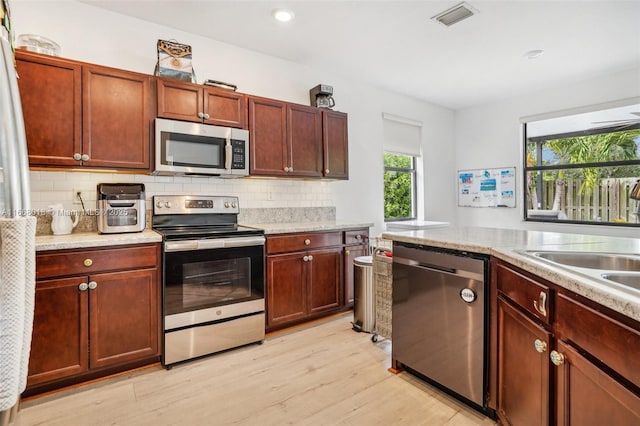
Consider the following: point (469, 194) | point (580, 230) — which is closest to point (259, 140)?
point (469, 194)

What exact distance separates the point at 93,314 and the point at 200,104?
168 centimetres

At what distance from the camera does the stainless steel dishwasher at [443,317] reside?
1714mm

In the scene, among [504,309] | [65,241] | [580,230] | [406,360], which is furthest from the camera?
[580,230]

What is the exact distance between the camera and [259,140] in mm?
3021

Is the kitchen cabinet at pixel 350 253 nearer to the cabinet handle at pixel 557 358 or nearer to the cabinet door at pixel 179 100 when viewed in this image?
the cabinet door at pixel 179 100

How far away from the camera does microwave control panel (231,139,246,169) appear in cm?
282

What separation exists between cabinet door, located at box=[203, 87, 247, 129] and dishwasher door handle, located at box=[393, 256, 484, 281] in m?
1.78

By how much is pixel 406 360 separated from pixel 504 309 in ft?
2.65

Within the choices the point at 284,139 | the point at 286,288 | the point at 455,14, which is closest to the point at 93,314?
the point at 286,288

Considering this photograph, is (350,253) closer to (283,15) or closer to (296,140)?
(296,140)

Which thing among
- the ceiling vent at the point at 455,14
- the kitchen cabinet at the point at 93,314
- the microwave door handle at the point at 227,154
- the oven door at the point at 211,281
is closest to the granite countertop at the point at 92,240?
the kitchen cabinet at the point at 93,314

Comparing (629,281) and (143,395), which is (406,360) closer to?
(629,281)

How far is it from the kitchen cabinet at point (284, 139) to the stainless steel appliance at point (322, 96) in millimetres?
187

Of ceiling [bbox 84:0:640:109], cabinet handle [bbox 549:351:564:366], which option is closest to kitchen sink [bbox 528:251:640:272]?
cabinet handle [bbox 549:351:564:366]
